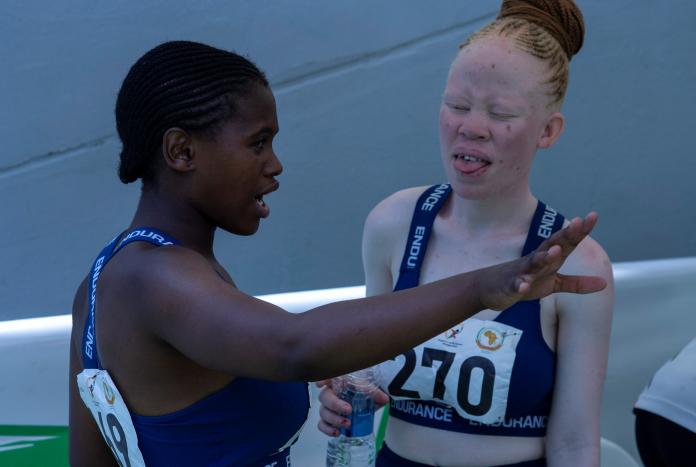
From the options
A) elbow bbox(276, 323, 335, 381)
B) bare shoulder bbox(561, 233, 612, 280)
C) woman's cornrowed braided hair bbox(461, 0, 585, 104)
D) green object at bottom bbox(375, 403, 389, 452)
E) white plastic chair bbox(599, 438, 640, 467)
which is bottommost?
white plastic chair bbox(599, 438, 640, 467)

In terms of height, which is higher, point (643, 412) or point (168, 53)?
point (168, 53)

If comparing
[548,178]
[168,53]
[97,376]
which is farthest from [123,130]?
[548,178]

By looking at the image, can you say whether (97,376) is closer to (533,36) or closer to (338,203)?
(533,36)

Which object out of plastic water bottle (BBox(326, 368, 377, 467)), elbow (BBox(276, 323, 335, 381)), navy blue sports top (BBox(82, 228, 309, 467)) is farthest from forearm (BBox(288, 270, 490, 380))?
plastic water bottle (BBox(326, 368, 377, 467))

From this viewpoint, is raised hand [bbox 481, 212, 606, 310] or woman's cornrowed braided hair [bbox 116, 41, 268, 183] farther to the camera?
woman's cornrowed braided hair [bbox 116, 41, 268, 183]

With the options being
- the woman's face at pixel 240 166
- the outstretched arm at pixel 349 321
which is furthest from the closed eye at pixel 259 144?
the outstretched arm at pixel 349 321

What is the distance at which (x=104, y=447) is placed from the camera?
2.12 metres

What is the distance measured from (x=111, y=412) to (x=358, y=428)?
2.12 ft

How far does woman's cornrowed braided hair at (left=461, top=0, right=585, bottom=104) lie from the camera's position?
7.45 ft

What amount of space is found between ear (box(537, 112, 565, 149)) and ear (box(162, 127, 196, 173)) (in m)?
0.95

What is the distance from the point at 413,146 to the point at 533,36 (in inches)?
102

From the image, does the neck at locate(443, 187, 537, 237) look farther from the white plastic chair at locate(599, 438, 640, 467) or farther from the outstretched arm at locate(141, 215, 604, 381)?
the white plastic chair at locate(599, 438, 640, 467)

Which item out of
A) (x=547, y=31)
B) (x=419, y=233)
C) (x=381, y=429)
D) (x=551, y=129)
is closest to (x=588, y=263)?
(x=551, y=129)

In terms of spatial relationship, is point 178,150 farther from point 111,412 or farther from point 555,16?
point 555,16
